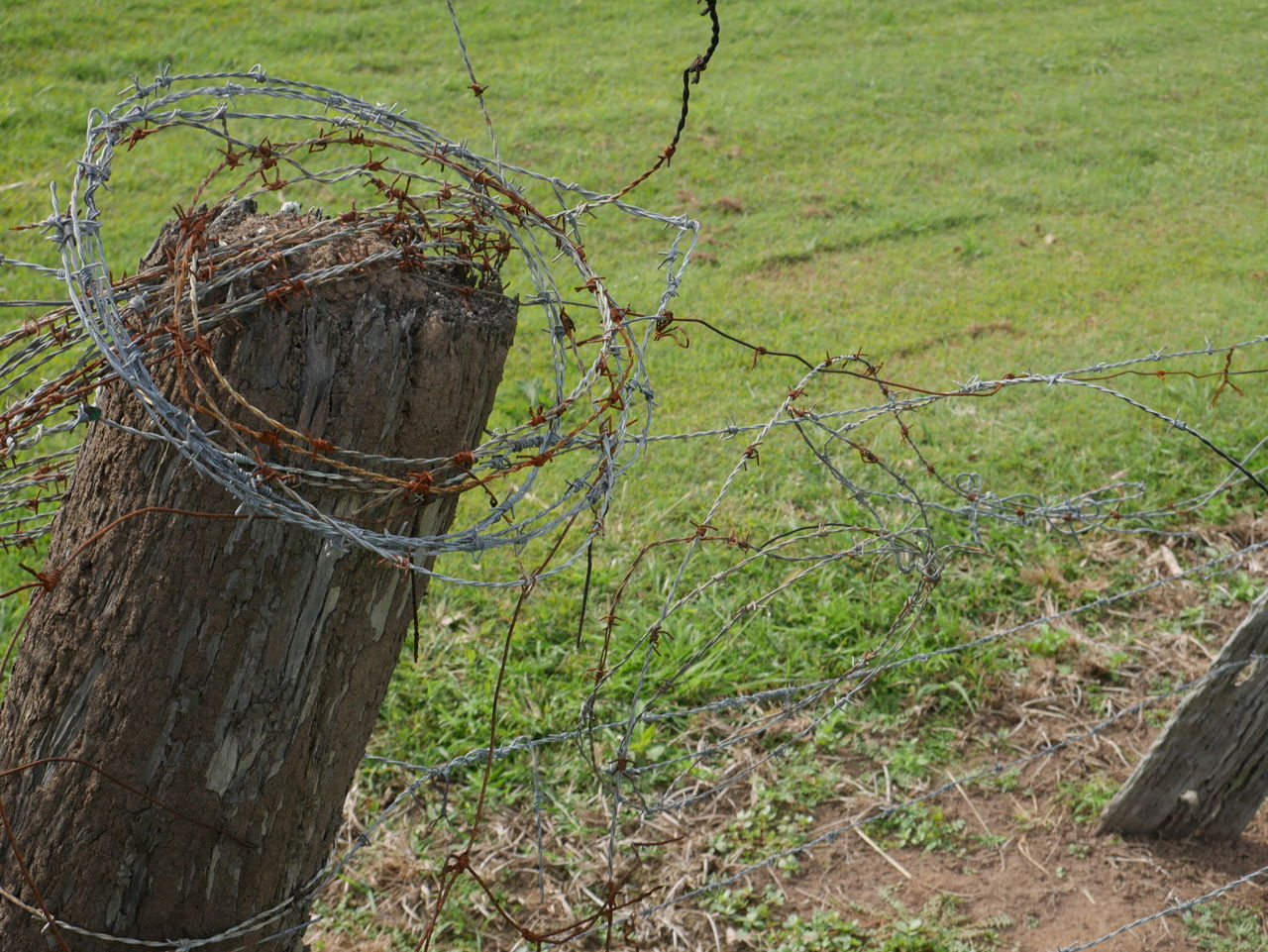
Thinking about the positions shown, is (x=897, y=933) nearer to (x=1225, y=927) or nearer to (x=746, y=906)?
(x=746, y=906)

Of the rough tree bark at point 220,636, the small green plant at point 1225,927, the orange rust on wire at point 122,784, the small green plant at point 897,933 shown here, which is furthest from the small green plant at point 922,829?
the orange rust on wire at point 122,784

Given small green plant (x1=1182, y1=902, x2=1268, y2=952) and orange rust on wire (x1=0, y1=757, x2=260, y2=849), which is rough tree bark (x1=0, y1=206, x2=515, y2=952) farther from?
small green plant (x1=1182, y1=902, x2=1268, y2=952)

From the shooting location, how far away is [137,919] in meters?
1.67

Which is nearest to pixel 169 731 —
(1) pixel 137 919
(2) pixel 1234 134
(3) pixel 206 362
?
(1) pixel 137 919

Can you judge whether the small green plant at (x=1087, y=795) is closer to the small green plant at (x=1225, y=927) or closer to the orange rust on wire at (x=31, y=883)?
the small green plant at (x=1225, y=927)

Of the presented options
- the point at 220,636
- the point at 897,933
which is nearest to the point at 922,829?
the point at 897,933

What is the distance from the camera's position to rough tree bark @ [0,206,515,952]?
154cm

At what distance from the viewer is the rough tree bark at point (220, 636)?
154 cm

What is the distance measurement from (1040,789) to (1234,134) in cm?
766

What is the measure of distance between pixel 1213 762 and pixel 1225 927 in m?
0.44

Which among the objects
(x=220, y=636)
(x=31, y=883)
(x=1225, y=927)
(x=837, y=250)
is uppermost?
(x=220, y=636)

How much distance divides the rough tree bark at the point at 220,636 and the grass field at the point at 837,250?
137cm

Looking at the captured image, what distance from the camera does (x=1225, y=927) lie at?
2.90m

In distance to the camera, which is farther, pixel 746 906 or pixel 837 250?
pixel 837 250
